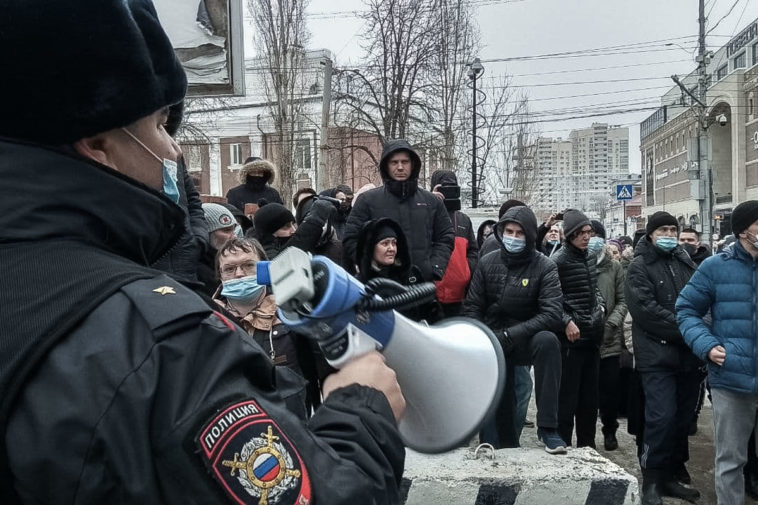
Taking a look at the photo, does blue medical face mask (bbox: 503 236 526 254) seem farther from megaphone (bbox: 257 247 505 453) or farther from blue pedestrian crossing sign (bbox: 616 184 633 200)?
blue pedestrian crossing sign (bbox: 616 184 633 200)

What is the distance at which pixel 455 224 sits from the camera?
6.79 meters

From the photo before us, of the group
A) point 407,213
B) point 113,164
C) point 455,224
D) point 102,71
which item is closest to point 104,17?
point 102,71

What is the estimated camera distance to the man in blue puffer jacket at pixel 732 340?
451cm

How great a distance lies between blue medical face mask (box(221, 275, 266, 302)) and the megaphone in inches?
86.4

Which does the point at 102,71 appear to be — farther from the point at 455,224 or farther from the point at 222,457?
the point at 455,224

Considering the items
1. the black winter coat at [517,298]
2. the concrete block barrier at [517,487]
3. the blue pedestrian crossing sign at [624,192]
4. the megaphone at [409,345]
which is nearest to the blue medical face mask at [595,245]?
the black winter coat at [517,298]

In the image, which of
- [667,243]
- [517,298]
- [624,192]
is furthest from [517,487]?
[624,192]

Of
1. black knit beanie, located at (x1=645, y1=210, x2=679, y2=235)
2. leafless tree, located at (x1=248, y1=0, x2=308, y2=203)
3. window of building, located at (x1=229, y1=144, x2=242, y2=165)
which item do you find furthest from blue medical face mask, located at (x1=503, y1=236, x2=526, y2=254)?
window of building, located at (x1=229, y1=144, x2=242, y2=165)

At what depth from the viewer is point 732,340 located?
456 centimetres

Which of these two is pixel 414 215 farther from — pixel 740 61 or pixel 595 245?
pixel 740 61

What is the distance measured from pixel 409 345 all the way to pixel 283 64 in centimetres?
2656

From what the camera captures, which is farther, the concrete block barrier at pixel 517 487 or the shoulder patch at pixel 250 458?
the concrete block barrier at pixel 517 487

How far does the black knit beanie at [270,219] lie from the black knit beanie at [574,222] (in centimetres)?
244

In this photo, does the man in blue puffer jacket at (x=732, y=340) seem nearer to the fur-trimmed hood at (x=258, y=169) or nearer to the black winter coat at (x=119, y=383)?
the black winter coat at (x=119, y=383)
